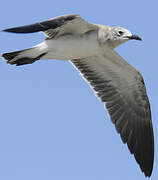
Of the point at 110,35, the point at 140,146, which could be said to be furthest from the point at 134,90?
the point at 110,35

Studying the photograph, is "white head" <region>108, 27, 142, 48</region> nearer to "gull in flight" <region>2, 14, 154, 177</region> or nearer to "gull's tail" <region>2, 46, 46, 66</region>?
"gull in flight" <region>2, 14, 154, 177</region>

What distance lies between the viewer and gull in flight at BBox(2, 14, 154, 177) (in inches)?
377

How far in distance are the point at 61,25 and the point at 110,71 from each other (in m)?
3.24

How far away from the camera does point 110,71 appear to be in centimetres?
1138

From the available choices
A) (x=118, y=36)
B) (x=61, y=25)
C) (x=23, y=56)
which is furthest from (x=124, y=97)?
(x=61, y=25)

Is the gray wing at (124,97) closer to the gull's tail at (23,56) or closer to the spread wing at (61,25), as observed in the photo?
the spread wing at (61,25)

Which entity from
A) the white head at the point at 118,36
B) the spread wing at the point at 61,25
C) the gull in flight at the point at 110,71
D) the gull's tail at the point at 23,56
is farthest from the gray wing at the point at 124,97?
the gull's tail at the point at 23,56

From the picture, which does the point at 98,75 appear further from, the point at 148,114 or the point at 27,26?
the point at 27,26

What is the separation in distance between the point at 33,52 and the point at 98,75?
2.31 m

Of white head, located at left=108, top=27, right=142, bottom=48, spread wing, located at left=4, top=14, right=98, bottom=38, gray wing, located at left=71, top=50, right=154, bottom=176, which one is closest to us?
spread wing, located at left=4, top=14, right=98, bottom=38

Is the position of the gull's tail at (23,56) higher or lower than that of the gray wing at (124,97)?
higher

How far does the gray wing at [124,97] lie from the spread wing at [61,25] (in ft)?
4.79

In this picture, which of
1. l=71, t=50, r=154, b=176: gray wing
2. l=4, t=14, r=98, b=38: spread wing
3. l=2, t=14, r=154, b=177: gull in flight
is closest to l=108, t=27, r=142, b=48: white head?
l=2, t=14, r=154, b=177: gull in flight

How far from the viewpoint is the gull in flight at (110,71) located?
958 cm
